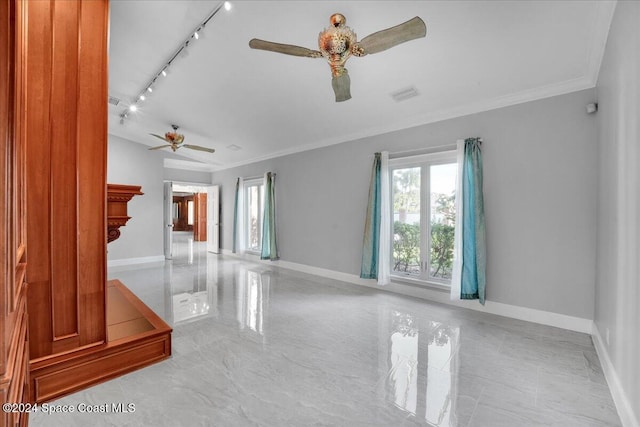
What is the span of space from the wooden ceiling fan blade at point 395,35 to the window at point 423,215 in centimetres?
231

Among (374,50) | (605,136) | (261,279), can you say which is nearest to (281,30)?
(374,50)

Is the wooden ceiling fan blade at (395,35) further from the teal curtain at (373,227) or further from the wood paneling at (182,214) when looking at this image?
the wood paneling at (182,214)

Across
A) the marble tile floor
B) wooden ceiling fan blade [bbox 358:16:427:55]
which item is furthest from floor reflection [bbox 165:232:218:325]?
wooden ceiling fan blade [bbox 358:16:427:55]

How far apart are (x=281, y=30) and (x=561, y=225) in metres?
3.69

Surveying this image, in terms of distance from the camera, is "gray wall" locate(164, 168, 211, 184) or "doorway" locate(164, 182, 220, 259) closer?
"doorway" locate(164, 182, 220, 259)

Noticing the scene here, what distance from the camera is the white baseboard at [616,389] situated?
163 cm

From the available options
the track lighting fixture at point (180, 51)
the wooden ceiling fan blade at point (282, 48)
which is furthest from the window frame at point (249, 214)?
the wooden ceiling fan blade at point (282, 48)

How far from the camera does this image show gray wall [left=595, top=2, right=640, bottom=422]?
5.35 ft

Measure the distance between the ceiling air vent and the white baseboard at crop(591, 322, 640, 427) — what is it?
318 cm

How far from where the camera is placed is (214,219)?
8617 mm

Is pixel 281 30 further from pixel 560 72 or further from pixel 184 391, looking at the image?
pixel 184 391

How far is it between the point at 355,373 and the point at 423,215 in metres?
2.72

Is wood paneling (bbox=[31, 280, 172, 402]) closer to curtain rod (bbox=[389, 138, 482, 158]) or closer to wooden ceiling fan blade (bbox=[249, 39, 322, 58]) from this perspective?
wooden ceiling fan blade (bbox=[249, 39, 322, 58])

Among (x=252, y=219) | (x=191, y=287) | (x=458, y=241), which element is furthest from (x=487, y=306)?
(x=252, y=219)
